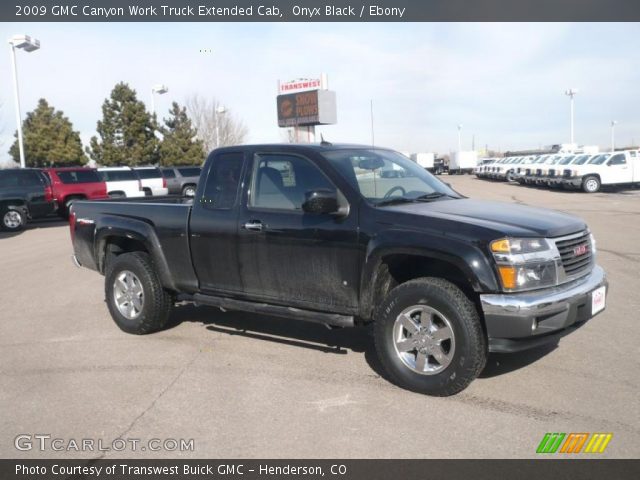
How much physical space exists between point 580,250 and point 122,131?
41.0m

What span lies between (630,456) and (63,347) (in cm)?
513

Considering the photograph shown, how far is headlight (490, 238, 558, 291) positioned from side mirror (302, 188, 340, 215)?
1329 millimetres

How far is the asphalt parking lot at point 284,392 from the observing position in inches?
157

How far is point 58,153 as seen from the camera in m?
42.8

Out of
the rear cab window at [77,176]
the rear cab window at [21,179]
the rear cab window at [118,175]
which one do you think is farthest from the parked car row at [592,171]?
the rear cab window at [21,179]

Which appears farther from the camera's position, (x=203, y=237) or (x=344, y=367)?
(x=203, y=237)

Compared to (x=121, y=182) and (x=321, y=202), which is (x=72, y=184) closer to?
(x=121, y=182)

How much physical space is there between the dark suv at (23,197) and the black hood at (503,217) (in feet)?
55.6

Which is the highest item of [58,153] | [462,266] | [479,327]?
[58,153]

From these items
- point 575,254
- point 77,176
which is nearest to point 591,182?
point 77,176

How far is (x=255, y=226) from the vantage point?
559cm

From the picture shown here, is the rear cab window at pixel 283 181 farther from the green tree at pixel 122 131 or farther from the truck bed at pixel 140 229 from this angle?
the green tree at pixel 122 131
